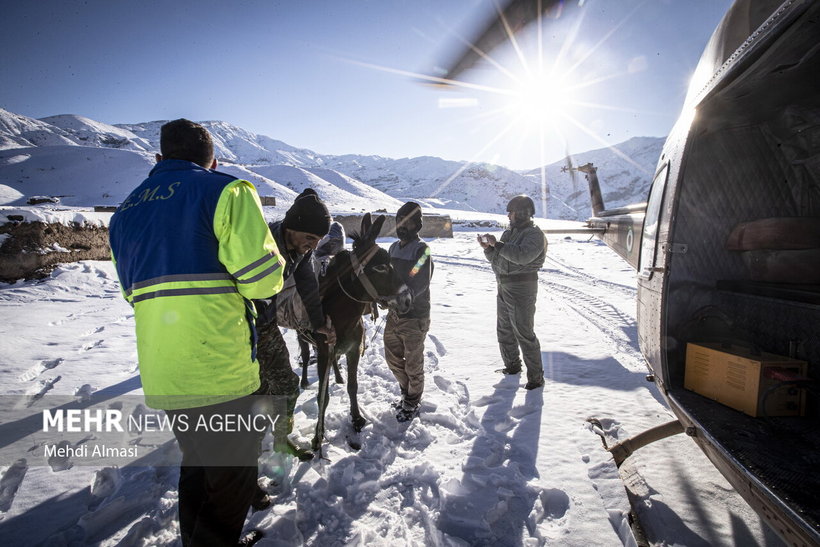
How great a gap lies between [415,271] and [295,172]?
2184 inches

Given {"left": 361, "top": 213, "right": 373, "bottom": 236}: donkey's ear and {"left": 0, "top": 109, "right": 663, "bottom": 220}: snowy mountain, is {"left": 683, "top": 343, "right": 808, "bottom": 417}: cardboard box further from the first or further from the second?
{"left": 0, "top": 109, "right": 663, "bottom": 220}: snowy mountain

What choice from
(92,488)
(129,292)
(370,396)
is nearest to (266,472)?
(92,488)

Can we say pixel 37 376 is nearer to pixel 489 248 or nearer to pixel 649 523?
pixel 489 248

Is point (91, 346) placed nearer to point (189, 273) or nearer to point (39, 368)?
point (39, 368)

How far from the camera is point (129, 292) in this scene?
1.48 metres

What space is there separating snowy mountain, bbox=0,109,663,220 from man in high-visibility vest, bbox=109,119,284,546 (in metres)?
12.8

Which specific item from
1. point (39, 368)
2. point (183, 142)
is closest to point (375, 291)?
point (183, 142)

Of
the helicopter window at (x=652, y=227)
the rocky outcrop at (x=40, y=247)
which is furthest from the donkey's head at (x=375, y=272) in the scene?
the rocky outcrop at (x=40, y=247)

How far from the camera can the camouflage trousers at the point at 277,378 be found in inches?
104

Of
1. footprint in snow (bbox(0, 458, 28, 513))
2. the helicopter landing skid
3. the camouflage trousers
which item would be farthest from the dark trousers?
the helicopter landing skid

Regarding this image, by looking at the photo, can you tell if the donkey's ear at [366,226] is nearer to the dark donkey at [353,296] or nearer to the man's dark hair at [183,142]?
the dark donkey at [353,296]

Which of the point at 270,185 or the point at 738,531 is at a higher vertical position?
the point at 270,185

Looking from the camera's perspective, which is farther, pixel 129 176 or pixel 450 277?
pixel 129 176

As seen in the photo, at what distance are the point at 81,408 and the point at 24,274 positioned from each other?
6.87 m
